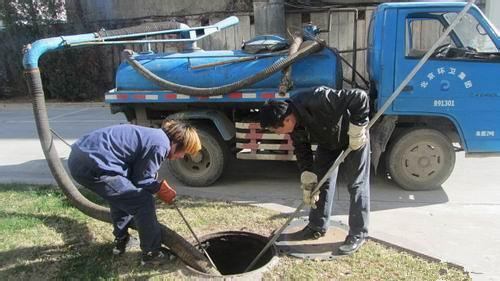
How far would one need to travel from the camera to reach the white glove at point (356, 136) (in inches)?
147

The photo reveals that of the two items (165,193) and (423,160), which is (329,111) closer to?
(165,193)

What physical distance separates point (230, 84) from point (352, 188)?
2.25 m

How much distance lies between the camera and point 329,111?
376cm

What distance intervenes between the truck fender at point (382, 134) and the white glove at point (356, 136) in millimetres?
1896

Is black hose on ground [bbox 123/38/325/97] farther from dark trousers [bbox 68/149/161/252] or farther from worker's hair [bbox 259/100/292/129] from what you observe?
dark trousers [bbox 68/149/161/252]

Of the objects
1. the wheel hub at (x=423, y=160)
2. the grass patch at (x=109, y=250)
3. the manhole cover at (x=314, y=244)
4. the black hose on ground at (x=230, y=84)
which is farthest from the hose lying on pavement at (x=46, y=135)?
the wheel hub at (x=423, y=160)

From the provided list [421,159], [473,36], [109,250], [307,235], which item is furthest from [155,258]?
[473,36]

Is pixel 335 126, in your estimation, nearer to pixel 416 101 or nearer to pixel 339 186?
pixel 416 101

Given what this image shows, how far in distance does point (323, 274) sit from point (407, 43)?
2.96 metres

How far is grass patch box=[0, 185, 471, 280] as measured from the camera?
3795mm

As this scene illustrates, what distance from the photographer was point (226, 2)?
1360 cm

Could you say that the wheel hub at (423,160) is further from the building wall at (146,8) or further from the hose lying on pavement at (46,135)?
the building wall at (146,8)

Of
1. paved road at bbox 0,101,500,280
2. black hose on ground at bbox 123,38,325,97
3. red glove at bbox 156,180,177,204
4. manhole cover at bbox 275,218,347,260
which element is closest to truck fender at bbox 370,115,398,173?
paved road at bbox 0,101,500,280

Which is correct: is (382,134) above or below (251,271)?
above
